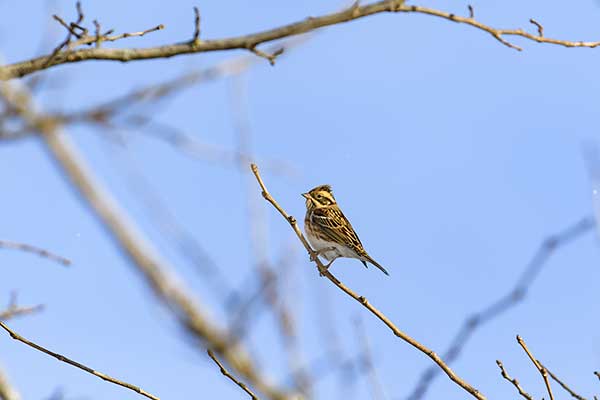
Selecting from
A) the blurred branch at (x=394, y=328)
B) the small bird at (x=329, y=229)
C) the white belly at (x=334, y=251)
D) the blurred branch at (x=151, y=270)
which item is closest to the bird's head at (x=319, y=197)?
the small bird at (x=329, y=229)

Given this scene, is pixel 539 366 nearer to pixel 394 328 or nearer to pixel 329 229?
pixel 394 328

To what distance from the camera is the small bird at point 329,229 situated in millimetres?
12828

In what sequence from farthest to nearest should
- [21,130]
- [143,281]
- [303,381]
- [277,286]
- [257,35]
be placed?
[257,35] → [21,130] → [277,286] → [303,381] → [143,281]

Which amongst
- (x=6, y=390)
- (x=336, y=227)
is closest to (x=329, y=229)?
(x=336, y=227)

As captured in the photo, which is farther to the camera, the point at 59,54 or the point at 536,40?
the point at 536,40

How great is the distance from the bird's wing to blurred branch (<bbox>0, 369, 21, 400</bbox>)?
27.8ft

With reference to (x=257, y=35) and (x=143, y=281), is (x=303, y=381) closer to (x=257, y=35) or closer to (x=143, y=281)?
(x=143, y=281)

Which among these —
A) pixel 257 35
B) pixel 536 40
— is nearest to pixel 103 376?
pixel 257 35

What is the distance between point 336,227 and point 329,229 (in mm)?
113

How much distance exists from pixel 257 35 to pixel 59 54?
5.06 feet

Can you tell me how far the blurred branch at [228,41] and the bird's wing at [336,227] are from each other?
20.4 feet

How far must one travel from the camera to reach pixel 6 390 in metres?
4.62

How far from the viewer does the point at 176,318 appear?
2.38 m

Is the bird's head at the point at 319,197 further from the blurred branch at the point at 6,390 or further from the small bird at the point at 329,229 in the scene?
the blurred branch at the point at 6,390
